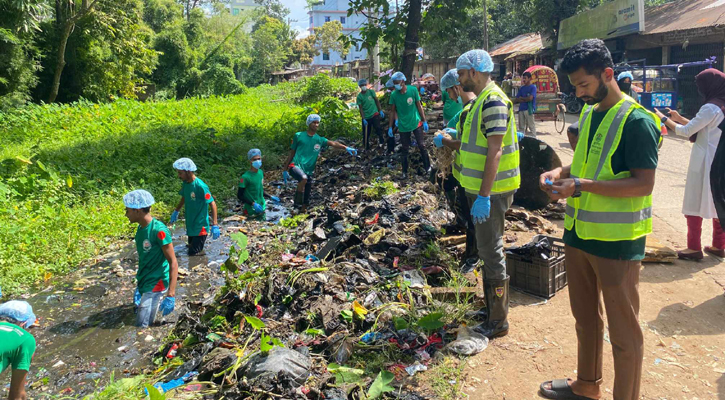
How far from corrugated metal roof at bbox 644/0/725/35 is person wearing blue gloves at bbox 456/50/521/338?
13540 millimetres

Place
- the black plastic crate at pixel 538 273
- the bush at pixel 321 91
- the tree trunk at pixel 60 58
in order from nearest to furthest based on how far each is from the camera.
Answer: the black plastic crate at pixel 538 273 → the tree trunk at pixel 60 58 → the bush at pixel 321 91

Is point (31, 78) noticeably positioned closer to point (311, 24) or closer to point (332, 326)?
point (332, 326)

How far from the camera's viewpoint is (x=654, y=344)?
12.0ft

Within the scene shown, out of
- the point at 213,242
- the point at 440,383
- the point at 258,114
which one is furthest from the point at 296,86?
the point at 440,383

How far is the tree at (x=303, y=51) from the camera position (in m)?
65.3

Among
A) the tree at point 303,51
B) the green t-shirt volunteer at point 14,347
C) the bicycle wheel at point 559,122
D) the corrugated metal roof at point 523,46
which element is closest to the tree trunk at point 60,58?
the bicycle wheel at point 559,122

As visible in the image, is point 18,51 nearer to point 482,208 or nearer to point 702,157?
point 482,208

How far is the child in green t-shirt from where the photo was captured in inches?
302

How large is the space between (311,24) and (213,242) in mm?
99525

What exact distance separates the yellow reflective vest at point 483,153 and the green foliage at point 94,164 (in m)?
5.27

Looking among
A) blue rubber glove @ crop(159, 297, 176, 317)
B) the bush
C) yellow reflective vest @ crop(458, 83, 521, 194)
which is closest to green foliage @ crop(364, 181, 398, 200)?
blue rubber glove @ crop(159, 297, 176, 317)

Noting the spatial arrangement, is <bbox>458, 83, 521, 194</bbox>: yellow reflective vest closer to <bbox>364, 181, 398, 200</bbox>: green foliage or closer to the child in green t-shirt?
<bbox>364, 181, 398, 200</bbox>: green foliage

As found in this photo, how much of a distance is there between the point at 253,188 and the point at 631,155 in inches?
245

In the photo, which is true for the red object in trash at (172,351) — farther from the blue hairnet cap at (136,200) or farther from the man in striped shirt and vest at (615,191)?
the man in striped shirt and vest at (615,191)
